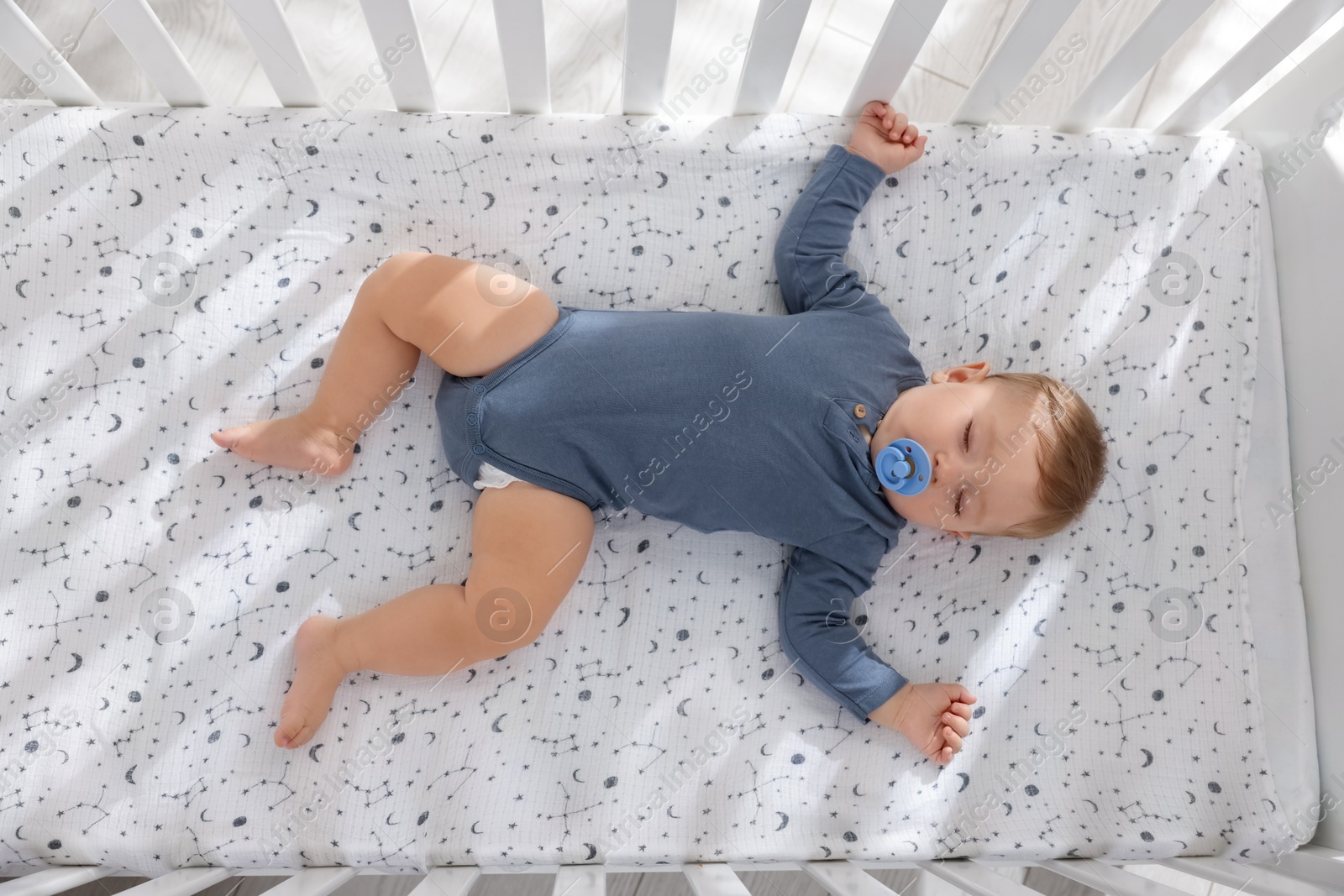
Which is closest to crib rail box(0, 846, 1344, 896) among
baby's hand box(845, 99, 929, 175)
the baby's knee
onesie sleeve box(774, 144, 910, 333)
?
the baby's knee

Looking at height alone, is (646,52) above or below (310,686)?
above

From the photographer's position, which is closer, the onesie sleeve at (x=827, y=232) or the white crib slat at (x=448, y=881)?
the white crib slat at (x=448, y=881)

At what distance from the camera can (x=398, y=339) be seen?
1.15 meters

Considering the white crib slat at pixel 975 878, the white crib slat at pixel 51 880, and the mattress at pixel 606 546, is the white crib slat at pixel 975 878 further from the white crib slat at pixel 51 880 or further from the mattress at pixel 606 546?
the white crib slat at pixel 51 880

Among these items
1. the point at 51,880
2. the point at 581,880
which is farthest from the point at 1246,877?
the point at 51,880

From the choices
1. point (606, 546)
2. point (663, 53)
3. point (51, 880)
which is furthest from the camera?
point (606, 546)

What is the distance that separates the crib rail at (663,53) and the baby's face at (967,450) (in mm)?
432

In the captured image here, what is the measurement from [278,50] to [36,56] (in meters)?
0.34

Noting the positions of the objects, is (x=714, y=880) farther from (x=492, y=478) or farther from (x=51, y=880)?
(x=51, y=880)

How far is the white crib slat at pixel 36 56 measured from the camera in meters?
1.08

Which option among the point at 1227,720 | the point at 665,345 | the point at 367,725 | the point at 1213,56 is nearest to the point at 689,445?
the point at 665,345

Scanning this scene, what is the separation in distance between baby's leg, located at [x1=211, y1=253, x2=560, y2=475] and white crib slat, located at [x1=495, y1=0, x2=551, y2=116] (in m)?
→ 0.27

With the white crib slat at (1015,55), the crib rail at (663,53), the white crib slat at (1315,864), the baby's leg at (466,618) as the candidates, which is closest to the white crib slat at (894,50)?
the crib rail at (663,53)

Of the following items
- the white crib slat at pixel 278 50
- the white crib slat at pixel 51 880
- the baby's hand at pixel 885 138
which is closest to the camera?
the white crib slat at pixel 51 880
